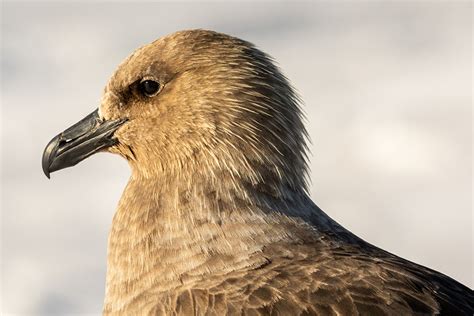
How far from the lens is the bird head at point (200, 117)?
260 inches

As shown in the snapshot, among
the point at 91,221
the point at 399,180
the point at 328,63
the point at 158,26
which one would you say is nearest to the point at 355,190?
the point at 399,180

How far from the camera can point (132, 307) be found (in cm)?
607

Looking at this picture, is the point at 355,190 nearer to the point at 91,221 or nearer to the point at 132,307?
the point at 91,221

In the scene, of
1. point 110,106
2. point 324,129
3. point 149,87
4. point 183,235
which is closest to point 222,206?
point 183,235

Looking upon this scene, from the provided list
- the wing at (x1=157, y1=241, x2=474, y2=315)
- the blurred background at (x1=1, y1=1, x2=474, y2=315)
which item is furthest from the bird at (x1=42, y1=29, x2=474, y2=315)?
the blurred background at (x1=1, y1=1, x2=474, y2=315)

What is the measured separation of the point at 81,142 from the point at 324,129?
308 inches

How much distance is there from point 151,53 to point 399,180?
22.6 ft

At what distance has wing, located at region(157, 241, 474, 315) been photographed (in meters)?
5.65

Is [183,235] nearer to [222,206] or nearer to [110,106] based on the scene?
[222,206]

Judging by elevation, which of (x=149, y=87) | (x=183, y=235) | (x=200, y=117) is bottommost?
(x=183, y=235)

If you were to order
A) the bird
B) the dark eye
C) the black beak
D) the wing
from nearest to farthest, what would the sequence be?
1. the wing
2. the bird
3. the dark eye
4. the black beak

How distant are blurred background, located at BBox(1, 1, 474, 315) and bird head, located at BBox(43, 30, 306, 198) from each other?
4218 millimetres

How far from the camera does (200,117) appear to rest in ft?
22.0

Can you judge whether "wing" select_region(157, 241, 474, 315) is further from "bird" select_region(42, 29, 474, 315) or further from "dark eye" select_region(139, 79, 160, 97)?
"dark eye" select_region(139, 79, 160, 97)
